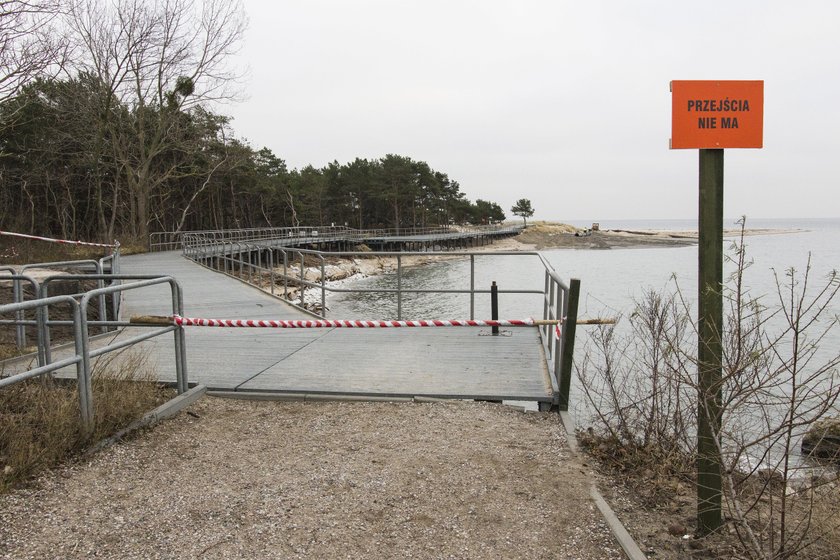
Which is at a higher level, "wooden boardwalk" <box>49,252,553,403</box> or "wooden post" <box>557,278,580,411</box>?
"wooden post" <box>557,278,580,411</box>

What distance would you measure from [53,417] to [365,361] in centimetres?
335

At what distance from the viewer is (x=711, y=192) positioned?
124 inches

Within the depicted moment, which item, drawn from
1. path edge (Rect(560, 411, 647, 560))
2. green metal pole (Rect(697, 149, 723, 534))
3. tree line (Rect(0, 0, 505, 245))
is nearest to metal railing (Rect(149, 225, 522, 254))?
tree line (Rect(0, 0, 505, 245))

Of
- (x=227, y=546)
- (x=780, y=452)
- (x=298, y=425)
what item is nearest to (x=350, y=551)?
(x=227, y=546)

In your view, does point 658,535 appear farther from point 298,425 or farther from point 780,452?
point 780,452

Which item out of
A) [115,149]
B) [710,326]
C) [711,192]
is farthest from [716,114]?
[115,149]

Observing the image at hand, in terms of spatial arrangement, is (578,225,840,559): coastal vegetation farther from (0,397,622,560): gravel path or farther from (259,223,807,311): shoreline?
(259,223,807,311): shoreline

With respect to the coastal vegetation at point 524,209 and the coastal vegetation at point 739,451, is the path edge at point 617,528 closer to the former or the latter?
the coastal vegetation at point 739,451

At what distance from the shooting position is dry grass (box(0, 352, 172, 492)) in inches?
147

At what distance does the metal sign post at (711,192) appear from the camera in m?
3.01

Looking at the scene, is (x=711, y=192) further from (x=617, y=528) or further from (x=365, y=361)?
(x=365, y=361)

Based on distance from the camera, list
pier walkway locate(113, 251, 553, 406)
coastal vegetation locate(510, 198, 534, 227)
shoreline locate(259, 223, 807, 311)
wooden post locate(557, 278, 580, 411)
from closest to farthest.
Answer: wooden post locate(557, 278, 580, 411) → pier walkway locate(113, 251, 553, 406) → shoreline locate(259, 223, 807, 311) → coastal vegetation locate(510, 198, 534, 227)

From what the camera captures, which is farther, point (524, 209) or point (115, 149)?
point (524, 209)

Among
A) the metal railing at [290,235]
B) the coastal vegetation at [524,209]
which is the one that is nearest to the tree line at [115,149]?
the metal railing at [290,235]
